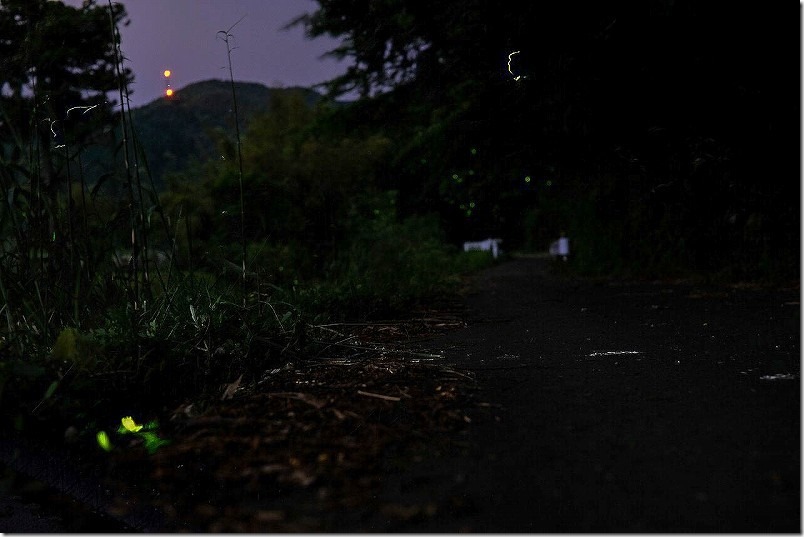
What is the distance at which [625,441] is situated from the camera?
178cm

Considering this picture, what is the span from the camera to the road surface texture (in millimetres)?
Result: 1390

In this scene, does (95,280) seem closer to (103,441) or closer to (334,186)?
(103,441)

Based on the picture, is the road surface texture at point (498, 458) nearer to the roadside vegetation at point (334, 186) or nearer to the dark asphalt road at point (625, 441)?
the dark asphalt road at point (625, 441)

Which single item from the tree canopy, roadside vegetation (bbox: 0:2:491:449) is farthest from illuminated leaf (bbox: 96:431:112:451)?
the tree canopy

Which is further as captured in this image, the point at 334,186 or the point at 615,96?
the point at 334,186

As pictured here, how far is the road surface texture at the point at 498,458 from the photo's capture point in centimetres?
139

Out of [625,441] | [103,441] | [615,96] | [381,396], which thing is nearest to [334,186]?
[615,96]

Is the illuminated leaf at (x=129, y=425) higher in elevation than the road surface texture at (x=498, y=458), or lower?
higher

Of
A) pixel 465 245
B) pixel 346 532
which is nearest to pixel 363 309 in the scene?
pixel 346 532

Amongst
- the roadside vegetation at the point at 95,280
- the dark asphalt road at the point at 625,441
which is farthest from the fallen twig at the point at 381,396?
the roadside vegetation at the point at 95,280

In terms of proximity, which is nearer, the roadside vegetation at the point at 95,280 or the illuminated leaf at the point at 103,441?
the illuminated leaf at the point at 103,441

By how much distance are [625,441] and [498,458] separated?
14.1 inches

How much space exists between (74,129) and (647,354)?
9.64ft

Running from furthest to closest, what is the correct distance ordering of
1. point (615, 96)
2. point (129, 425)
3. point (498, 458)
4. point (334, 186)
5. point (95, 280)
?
point (334, 186) < point (615, 96) < point (95, 280) < point (129, 425) < point (498, 458)
